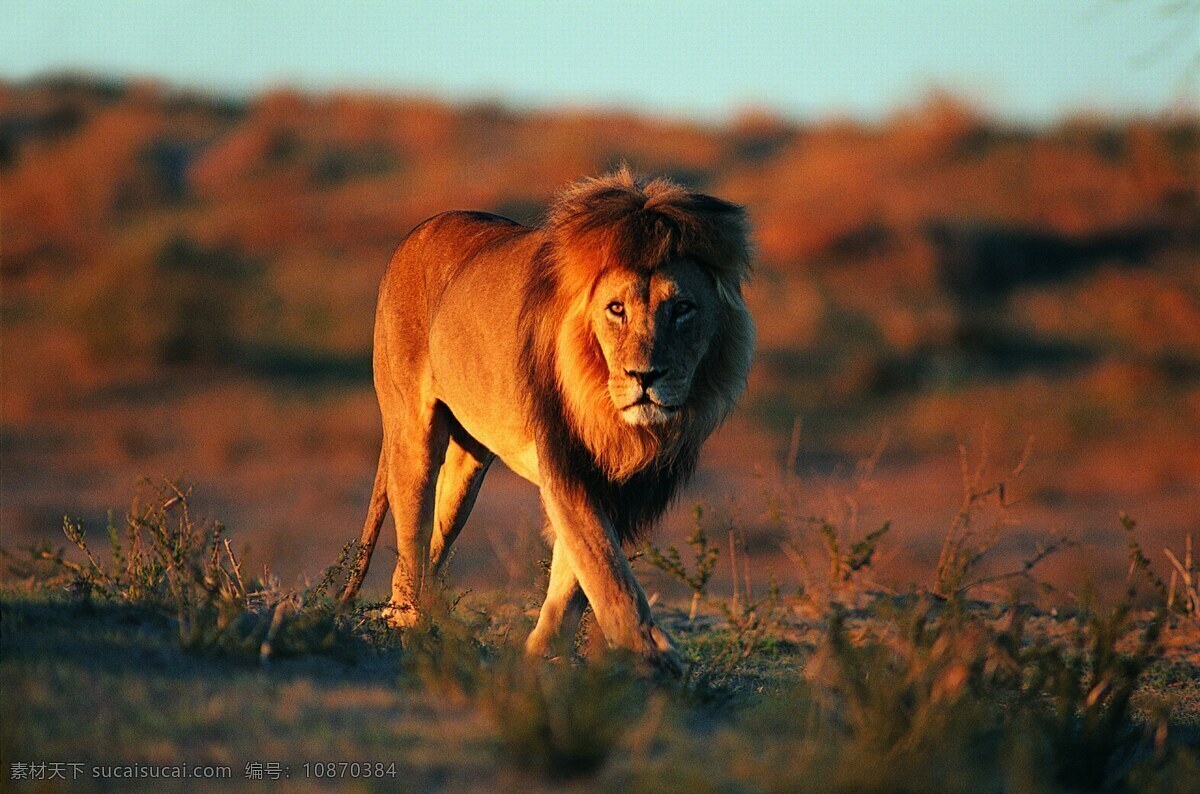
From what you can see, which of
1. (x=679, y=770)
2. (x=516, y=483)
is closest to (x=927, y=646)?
(x=679, y=770)

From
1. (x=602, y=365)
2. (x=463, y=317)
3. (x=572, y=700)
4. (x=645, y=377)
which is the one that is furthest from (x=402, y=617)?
(x=572, y=700)

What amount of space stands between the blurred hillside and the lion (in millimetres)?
4823

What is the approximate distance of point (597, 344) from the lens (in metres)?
4.32

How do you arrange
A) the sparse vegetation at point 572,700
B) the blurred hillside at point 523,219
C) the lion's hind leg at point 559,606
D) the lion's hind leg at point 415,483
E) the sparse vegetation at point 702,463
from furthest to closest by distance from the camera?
the blurred hillside at point 523,219 < the lion's hind leg at point 415,483 < the lion's hind leg at point 559,606 < the sparse vegetation at point 702,463 < the sparse vegetation at point 572,700

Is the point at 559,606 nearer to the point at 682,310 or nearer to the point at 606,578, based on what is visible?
the point at 606,578

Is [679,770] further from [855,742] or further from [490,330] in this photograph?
[490,330]

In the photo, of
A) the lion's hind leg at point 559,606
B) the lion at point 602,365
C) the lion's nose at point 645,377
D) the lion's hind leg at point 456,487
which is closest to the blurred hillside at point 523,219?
the lion's hind leg at point 456,487

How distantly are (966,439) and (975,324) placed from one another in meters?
2.65

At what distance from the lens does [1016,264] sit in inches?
715

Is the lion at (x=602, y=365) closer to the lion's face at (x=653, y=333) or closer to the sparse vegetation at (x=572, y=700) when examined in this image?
the lion's face at (x=653, y=333)

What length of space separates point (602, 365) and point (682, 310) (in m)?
0.32

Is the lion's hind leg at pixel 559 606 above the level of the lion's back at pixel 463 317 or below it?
below

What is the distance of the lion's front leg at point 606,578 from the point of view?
13.0ft

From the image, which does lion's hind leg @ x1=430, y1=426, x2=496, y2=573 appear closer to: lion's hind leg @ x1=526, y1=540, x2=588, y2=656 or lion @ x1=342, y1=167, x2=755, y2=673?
lion @ x1=342, y1=167, x2=755, y2=673
